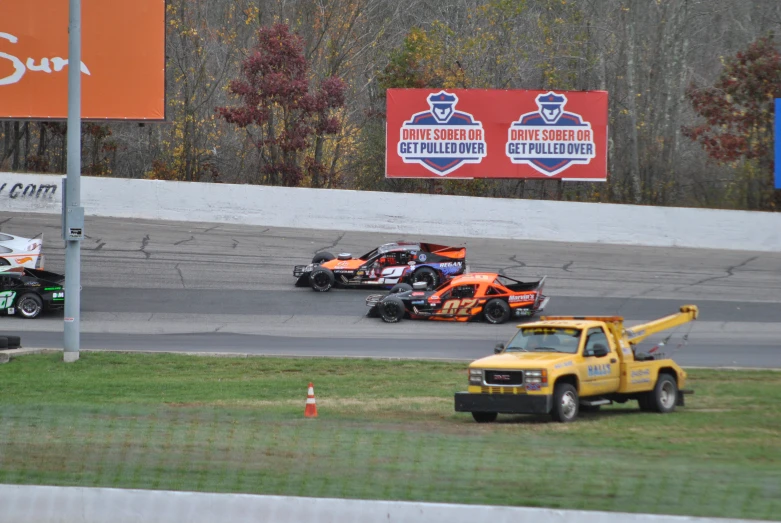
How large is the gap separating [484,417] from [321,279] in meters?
14.3

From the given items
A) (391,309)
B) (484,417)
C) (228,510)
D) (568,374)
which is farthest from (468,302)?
(228,510)

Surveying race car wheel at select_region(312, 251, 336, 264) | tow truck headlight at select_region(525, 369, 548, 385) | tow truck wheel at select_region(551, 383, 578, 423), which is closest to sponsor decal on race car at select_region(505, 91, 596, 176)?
race car wheel at select_region(312, 251, 336, 264)

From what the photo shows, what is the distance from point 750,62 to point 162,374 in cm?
3012

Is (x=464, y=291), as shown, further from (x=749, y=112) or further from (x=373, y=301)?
(x=749, y=112)

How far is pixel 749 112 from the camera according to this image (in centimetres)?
3875

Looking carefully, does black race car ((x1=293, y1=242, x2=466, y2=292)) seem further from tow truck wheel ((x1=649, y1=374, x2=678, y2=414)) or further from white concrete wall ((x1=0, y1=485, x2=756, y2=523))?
white concrete wall ((x1=0, y1=485, x2=756, y2=523))

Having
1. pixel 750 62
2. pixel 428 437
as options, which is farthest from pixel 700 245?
pixel 428 437

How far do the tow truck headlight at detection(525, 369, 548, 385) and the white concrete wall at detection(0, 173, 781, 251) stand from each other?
74.5 feet

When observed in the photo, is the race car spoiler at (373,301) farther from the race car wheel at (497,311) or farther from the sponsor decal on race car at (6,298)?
the sponsor decal on race car at (6,298)

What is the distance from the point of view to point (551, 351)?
1303 centimetres

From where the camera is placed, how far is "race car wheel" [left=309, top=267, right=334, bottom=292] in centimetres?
2681

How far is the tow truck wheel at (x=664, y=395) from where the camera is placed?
13.3 m

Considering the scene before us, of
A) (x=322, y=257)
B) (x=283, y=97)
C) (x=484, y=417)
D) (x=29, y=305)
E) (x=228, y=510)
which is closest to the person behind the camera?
(x=228, y=510)

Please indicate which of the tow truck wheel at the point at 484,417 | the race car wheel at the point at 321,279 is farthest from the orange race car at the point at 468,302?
the tow truck wheel at the point at 484,417
